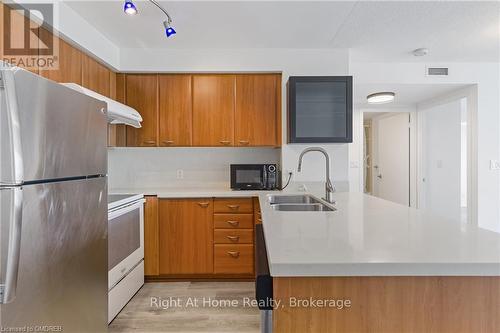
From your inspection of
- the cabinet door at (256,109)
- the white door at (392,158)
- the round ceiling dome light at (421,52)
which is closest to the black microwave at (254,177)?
the cabinet door at (256,109)

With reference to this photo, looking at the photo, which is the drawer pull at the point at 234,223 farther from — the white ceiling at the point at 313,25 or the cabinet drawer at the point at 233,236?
the white ceiling at the point at 313,25

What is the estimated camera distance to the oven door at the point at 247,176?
295cm

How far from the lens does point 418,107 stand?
177 inches

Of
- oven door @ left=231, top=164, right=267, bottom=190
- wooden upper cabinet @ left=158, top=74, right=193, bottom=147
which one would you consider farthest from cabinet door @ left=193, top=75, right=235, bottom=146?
oven door @ left=231, top=164, right=267, bottom=190

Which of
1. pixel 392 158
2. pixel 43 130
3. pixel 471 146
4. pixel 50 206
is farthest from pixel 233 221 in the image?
pixel 392 158

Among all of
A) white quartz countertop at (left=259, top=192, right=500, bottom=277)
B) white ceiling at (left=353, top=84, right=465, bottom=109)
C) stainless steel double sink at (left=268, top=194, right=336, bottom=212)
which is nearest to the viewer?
white quartz countertop at (left=259, top=192, right=500, bottom=277)

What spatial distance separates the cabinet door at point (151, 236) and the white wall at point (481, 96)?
2.75 m

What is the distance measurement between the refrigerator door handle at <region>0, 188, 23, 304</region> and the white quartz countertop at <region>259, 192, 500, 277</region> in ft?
2.94

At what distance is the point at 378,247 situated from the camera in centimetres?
86

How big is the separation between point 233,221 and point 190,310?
0.85 meters

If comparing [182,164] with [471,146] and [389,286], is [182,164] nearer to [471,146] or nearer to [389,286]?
[389,286]

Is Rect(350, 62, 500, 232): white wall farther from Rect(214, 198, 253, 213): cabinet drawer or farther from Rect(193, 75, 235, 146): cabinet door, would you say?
Rect(214, 198, 253, 213): cabinet drawer

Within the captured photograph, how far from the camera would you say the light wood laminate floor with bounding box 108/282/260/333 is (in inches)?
78.4

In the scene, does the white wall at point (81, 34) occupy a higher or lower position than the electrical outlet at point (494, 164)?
higher
